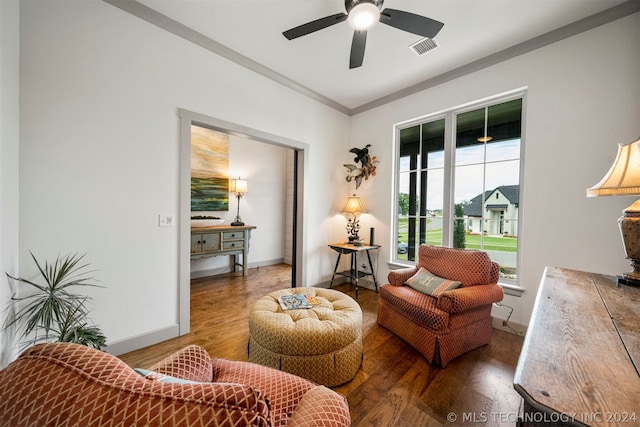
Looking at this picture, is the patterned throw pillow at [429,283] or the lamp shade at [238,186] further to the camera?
the lamp shade at [238,186]

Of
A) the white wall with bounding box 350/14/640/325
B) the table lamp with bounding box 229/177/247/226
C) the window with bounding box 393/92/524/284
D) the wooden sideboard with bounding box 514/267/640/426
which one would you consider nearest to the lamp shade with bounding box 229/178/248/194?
the table lamp with bounding box 229/177/247/226

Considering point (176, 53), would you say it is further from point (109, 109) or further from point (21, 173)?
point (21, 173)

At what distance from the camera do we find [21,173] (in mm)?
1556

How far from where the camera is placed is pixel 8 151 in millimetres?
1307

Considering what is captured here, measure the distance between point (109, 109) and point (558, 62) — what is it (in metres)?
3.90

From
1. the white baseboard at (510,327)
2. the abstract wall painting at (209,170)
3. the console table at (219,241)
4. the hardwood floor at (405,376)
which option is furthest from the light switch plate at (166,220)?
the white baseboard at (510,327)

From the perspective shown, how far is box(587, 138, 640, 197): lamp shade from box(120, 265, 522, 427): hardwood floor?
1345 mm

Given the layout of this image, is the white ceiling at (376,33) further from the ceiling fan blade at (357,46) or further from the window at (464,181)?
the window at (464,181)

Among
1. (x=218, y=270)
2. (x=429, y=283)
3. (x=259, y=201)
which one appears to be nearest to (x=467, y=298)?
(x=429, y=283)

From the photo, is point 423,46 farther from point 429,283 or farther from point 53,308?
point 53,308

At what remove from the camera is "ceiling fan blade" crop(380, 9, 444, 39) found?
1.66 m

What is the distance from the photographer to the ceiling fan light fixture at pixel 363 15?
1.60 meters

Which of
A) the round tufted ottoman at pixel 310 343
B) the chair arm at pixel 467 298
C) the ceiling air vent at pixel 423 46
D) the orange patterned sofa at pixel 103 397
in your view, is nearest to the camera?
the orange patterned sofa at pixel 103 397

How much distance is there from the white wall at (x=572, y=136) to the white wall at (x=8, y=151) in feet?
12.4
